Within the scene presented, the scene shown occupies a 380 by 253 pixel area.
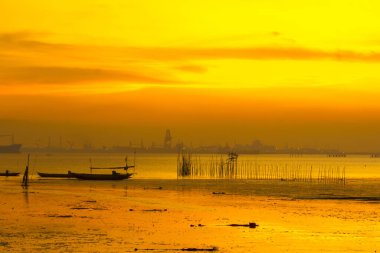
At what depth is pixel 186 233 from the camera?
139 feet

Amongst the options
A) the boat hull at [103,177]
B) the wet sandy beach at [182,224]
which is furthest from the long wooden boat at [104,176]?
the wet sandy beach at [182,224]

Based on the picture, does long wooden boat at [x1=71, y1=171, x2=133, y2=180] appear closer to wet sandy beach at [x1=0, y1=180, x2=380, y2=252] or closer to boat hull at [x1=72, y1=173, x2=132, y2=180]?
boat hull at [x1=72, y1=173, x2=132, y2=180]

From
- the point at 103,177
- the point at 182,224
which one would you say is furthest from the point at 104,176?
the point at 182,224

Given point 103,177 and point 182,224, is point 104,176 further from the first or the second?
point 182,224

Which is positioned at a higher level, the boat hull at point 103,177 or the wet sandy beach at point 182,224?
the boat hull at point 103,177

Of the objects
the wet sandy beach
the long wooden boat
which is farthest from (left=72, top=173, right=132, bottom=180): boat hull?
the wet sandy beach

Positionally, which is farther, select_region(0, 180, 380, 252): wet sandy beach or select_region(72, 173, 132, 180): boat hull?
select_region(72, 173, 132, 180): boat hull

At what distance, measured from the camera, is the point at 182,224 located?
47000mm

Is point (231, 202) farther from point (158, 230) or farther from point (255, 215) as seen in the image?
point (158, 230)

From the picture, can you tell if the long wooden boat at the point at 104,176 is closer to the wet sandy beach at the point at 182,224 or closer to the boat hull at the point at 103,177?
the boat hull at the point at 103,177

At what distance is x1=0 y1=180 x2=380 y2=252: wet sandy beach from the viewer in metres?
37.5

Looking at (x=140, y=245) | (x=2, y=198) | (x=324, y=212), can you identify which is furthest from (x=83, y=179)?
(x=140, y=245)

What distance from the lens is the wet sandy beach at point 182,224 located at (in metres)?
37.5

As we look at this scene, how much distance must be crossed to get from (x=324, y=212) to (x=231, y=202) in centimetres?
1136
